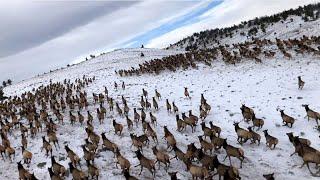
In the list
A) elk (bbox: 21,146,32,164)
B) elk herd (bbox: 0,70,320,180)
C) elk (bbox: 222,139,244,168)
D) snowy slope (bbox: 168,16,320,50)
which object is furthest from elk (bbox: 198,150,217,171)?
snowy slope (bbox: 168,16,320,50)

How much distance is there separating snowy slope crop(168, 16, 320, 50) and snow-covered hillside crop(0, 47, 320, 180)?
54.3ft

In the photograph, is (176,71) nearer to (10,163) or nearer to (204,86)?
(204,86)

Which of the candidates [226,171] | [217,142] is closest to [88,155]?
[217,142]

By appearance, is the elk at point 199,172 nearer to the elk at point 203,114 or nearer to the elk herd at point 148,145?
the elk herd at point 148,145

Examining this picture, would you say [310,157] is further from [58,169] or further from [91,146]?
[58,169]

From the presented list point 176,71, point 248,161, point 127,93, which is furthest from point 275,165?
point 176,71

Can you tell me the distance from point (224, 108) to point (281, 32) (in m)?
36.8

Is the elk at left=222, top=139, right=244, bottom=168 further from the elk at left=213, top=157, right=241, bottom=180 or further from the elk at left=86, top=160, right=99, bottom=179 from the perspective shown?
the elk at left=86, top=160, right=99, bottom=179

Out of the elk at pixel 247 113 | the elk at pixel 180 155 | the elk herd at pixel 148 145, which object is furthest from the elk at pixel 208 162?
the elk at pixel 247 113

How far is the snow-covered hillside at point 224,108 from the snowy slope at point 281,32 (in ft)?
54.3

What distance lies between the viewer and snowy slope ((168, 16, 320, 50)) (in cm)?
4858

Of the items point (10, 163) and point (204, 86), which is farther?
point (204, 86)

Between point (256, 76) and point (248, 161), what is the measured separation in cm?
1396

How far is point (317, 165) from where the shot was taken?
15852 mm
